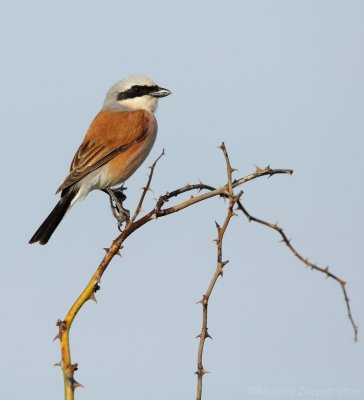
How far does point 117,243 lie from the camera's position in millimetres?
2254

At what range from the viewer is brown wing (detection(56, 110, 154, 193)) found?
516 cm

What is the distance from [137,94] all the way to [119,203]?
1.59m

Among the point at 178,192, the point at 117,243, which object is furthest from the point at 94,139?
the point at 117,243

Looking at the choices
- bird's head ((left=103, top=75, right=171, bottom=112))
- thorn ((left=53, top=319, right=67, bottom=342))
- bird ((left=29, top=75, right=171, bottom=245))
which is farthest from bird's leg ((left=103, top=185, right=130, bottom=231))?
thorn ((left=53, top=319, right=67, bottom=342))

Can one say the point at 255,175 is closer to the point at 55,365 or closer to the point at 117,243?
the point at 117,243

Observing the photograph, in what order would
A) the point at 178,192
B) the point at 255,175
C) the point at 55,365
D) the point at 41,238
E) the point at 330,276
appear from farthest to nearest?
the point at 41,238, the point at 178,192, the point at 255,175, the point at 330,276, the point at 55,365

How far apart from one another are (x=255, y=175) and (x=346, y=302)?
602 millimetres

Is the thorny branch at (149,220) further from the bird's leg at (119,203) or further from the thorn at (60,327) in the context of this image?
the bird's leg at (119,203)

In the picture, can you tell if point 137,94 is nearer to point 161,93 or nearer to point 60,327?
point 161,93

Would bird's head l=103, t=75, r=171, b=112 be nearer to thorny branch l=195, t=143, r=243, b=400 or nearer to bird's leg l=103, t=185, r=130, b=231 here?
bird's leg l=103, t=185, r=130, b=231

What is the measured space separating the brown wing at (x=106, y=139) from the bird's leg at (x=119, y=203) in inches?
10.9

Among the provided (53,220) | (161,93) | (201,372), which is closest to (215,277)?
(201,372)

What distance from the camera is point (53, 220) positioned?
4.54m

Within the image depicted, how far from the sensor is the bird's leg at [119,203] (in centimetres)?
423
